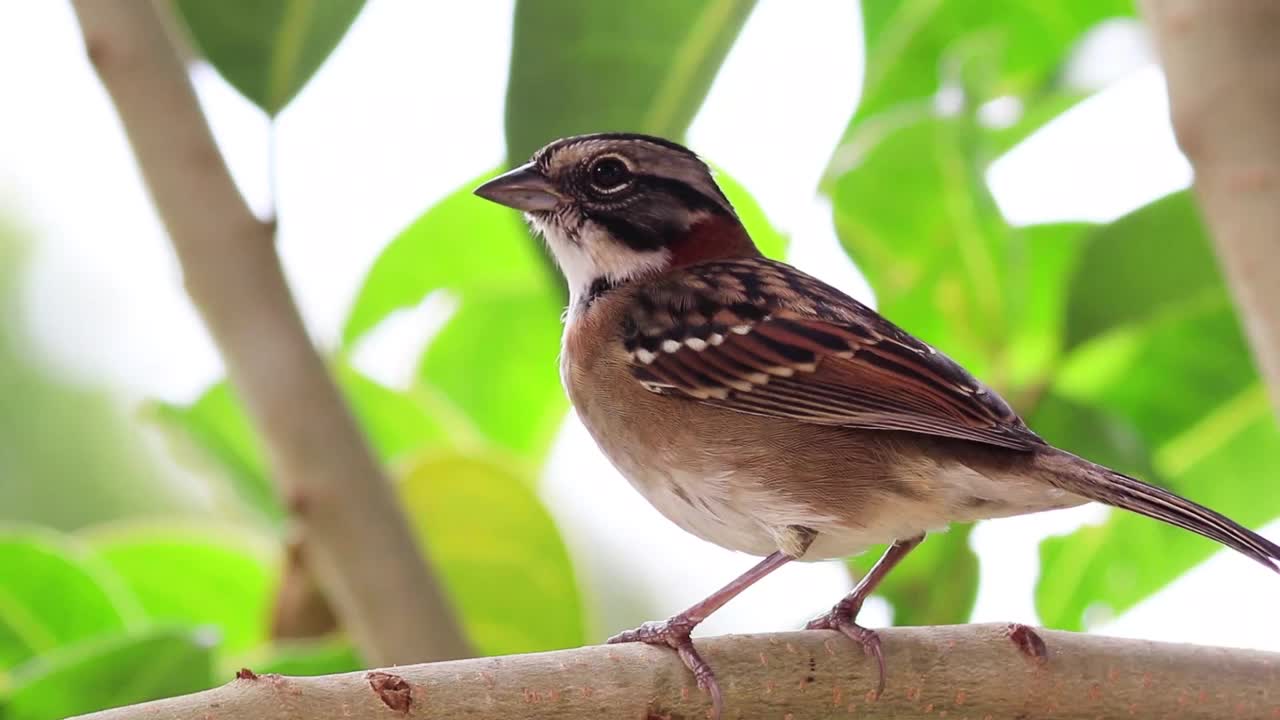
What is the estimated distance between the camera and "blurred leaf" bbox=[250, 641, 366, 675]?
191cm

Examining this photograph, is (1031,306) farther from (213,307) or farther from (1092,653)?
(213,307)

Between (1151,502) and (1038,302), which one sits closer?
(1151,502)

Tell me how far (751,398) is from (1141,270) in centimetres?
64

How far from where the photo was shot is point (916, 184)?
2.29 meters

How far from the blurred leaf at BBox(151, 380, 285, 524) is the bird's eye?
0.66 metres

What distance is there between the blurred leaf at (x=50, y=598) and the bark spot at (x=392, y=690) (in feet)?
3.20

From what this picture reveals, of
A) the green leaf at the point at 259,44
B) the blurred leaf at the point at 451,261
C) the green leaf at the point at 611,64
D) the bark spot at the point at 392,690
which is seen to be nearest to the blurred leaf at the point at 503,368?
the blurred leaf at the point at 451,261

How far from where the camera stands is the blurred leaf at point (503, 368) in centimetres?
269

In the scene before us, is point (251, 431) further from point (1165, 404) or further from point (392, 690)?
point (1165, 404)

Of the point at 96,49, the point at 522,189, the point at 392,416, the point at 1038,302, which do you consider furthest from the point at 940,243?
the point at 96,49

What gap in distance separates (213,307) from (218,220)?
0.36 ft

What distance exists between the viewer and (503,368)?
269 cm

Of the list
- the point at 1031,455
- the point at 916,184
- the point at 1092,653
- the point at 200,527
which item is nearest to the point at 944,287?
the point at 916,184

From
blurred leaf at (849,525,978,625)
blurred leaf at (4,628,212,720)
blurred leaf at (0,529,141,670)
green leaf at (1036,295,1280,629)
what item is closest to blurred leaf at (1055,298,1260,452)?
green leaf at (1036,295,1280,629)
